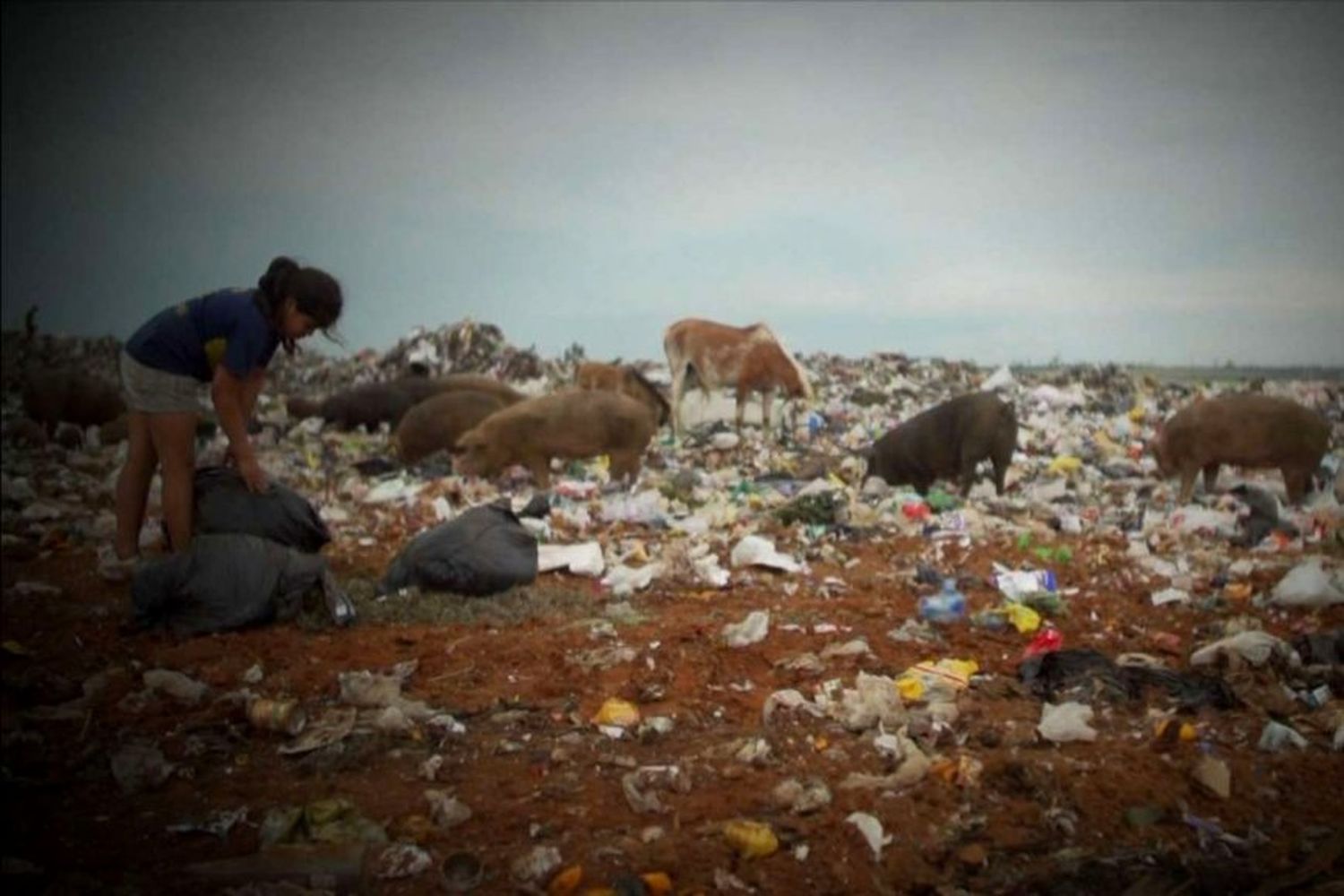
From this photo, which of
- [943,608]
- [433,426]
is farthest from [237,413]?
[433,426]

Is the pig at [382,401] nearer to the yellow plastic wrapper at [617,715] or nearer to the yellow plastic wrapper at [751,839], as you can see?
the yellow plastic wrapper at [617,715]

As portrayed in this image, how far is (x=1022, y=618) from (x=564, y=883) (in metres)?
2.49

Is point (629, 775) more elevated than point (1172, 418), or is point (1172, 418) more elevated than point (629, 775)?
point (1172, 418)

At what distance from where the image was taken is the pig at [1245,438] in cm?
568

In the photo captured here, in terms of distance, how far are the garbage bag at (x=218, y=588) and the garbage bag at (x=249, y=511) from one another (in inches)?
10.1

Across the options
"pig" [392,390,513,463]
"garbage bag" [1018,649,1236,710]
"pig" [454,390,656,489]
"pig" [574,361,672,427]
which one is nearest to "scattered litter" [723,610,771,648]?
"garbage bag" [1018,649,1236,710]

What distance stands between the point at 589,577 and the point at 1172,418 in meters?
4.55

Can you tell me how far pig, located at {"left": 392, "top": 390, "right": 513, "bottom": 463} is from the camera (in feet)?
26.3

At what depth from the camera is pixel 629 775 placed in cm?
223

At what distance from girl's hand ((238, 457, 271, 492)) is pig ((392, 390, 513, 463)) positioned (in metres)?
4.25

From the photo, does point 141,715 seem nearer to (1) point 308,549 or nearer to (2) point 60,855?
(2) point 60,855

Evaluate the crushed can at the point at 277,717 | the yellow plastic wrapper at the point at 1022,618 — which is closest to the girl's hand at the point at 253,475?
the crushed can at the point at 277,717

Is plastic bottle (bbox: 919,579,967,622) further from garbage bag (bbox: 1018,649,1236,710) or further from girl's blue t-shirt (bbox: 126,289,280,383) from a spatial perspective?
girl's blue t-shirt (bbox: 126,289,280,383)

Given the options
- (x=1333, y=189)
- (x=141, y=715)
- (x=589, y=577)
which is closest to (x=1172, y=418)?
(x=1333, y=189)
